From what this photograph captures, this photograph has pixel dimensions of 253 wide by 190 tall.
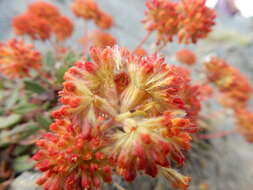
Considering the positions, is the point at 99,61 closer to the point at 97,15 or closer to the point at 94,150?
the point at 94,150

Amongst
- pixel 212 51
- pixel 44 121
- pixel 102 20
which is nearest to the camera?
pixel 44 121

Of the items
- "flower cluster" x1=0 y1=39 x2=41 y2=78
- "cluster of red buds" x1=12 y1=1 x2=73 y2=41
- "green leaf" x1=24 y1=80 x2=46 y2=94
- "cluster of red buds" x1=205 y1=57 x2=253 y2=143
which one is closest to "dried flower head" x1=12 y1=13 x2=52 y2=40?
"cluster of red buds" x1=12 y1=1 x2=73 y2=41

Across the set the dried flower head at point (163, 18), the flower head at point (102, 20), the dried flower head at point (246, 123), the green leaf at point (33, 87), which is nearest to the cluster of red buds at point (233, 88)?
the dried flower head at point (246, 123)

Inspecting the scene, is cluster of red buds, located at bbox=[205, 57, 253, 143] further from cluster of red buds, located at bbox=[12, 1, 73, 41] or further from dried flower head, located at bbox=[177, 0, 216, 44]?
cluster of red buds, located at bbox=[12, 1, 73, 41]

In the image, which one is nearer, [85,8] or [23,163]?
[23,163]

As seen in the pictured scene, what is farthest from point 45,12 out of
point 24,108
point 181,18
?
point 181,18

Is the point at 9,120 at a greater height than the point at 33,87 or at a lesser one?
lesser

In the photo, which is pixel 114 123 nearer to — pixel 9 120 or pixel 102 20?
pixel 9 120
